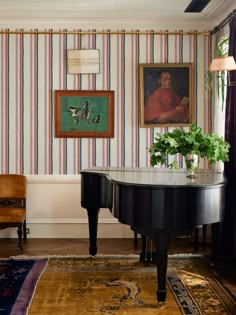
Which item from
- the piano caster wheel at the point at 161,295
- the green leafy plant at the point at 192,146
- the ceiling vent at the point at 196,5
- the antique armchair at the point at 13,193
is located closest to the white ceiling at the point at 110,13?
the ceiling vent at the point at 196,5

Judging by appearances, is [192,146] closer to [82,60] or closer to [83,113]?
[83,113]

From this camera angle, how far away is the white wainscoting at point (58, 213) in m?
6.32

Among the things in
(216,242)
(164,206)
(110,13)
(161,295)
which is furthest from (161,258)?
(110,13)

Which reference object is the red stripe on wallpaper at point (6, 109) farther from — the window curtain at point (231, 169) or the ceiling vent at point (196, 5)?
the window curtain at point (231, 169)

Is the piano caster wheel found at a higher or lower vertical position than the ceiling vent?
lower

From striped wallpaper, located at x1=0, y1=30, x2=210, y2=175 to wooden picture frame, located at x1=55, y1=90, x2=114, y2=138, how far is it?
0.24 ft

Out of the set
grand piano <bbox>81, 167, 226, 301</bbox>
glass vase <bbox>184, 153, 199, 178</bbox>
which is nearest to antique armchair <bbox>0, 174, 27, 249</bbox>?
grand piano <bbox>81, 167, 226, 301</bbox>

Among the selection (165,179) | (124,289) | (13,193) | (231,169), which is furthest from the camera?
(13,193)

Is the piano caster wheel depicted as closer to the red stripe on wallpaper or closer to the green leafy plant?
the green leafy plant

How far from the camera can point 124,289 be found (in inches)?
164

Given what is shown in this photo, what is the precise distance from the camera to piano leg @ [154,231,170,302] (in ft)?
12.3

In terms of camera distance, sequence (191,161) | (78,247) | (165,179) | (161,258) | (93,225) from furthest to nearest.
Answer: (78,247), (93,225), (191,161), (165,179), (161,258)

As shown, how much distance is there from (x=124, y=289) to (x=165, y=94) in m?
2.96

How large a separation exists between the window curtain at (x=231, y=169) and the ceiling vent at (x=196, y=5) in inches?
21.9
